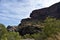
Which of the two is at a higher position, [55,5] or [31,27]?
[55,5]

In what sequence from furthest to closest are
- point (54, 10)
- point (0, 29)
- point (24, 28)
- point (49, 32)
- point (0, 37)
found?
1. point (54, 10)
2. point (24, 28)
3. point (0, 29)
4. point (0, 37)
5. point (49, 32)

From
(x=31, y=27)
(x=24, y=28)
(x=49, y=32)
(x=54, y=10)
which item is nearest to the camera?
(x=49, y=32)

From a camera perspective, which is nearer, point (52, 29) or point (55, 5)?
point (52, 29)

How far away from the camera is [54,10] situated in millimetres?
157250

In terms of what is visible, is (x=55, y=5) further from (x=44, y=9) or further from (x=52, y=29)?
(x=52, y=29)

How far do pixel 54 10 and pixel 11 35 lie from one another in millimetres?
115359

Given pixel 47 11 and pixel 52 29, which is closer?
pixel 52 29

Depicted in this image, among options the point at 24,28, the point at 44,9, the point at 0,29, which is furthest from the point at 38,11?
the point at 0,29

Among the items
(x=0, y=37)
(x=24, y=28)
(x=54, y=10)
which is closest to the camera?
(x=0, y=37)

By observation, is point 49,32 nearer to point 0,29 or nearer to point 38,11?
point 0,29

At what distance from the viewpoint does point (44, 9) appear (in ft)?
541

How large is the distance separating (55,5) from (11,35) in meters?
119

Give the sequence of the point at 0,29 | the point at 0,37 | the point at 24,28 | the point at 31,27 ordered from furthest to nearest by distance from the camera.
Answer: the point at 24,28 < the point at 31,27 < the point at 0,29 < the point at 0,37

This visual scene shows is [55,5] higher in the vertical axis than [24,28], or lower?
higher
